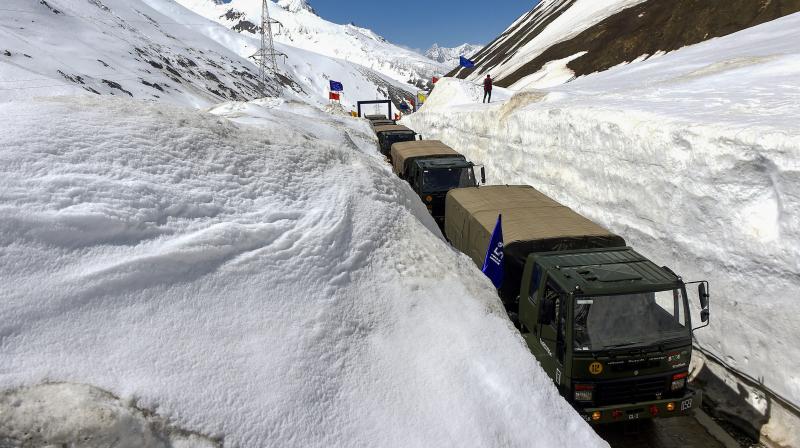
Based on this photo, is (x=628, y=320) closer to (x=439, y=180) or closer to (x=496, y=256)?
(x=496, y=256)

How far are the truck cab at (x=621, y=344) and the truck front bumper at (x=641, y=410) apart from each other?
0.04 feet

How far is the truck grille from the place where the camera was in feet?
19.4

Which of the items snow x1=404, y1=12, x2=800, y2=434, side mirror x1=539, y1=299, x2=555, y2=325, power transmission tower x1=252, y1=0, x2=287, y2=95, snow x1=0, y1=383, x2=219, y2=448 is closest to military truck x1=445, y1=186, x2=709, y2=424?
side mirror x1=539, y1=299, x2=555, y2=325

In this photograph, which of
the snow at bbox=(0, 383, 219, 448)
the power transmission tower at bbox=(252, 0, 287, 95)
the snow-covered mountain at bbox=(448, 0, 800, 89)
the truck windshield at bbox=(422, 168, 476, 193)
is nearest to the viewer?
the snow at bbox=(0, 383, 219, 448)

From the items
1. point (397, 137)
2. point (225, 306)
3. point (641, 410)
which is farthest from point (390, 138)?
point (225, 306)

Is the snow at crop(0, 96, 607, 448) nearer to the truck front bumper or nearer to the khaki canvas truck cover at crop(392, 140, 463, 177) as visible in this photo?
the truck front bumper

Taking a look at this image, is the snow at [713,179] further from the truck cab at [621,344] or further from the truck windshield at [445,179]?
the truck windshield at [445,179]

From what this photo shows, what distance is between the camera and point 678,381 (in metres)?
6.07

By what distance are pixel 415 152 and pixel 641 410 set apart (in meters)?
12.2

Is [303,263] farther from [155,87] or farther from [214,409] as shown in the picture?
[155,87]

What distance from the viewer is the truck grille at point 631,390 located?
5.92 m

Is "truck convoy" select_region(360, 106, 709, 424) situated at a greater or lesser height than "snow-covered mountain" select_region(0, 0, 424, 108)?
lesser

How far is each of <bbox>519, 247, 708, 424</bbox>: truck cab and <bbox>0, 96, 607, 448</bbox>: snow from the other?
1.02 meters

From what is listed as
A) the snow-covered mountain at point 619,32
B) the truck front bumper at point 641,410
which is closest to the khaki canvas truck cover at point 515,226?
the truck front bumper at point 641,410
